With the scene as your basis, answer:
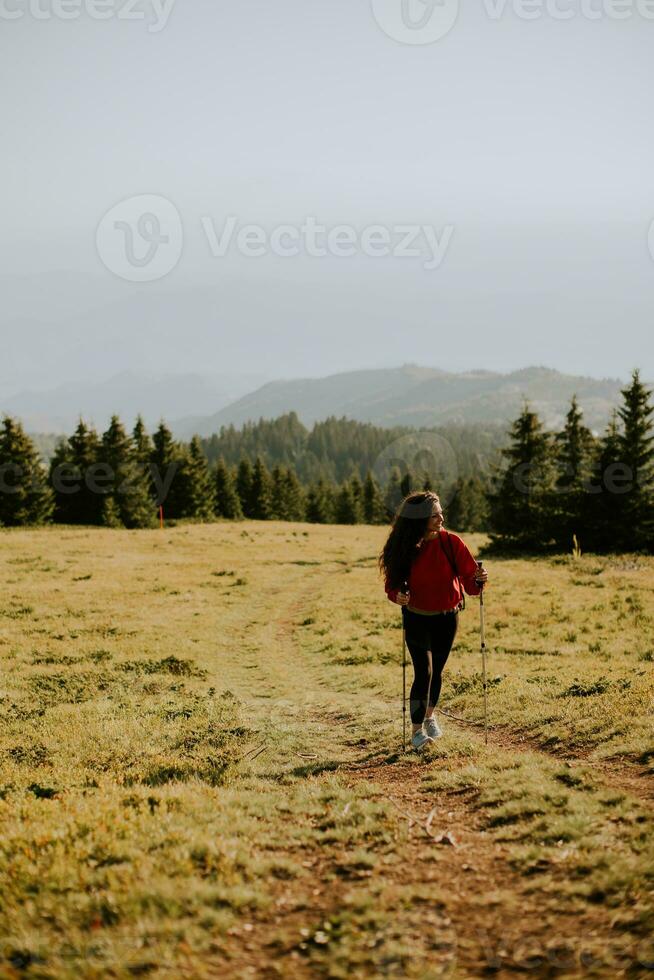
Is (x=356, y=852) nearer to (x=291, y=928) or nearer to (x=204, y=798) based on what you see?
(x=291, y=928)

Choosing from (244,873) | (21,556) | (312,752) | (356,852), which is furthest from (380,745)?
(21,556)

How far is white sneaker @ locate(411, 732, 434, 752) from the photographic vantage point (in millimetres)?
10633


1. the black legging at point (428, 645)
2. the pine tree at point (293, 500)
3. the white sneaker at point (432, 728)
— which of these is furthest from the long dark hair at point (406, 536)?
the pine tree at point (293, 500)

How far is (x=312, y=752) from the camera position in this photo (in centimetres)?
1118

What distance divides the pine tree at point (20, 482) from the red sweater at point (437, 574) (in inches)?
2473

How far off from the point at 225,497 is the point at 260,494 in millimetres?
7542

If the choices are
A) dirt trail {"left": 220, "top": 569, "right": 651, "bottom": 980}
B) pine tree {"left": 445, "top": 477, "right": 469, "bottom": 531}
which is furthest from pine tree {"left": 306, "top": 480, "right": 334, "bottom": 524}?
dirt trail {"left": 220, "top": 569, "right": 651, "bottom": 980}

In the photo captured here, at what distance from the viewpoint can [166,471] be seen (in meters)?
77.6

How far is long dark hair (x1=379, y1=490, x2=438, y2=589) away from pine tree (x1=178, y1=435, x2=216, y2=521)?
6859 cm

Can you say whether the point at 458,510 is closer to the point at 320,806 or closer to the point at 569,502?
the point at 569,502

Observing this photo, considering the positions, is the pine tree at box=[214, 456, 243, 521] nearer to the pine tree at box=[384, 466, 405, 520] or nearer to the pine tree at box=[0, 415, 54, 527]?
the pine tree at box=[0, 415, 54, 527]

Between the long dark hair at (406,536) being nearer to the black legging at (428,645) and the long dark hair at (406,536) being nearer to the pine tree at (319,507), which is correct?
the black legging at (428,645)

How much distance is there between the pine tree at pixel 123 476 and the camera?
70.9 meters

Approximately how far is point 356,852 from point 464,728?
19.0ft
